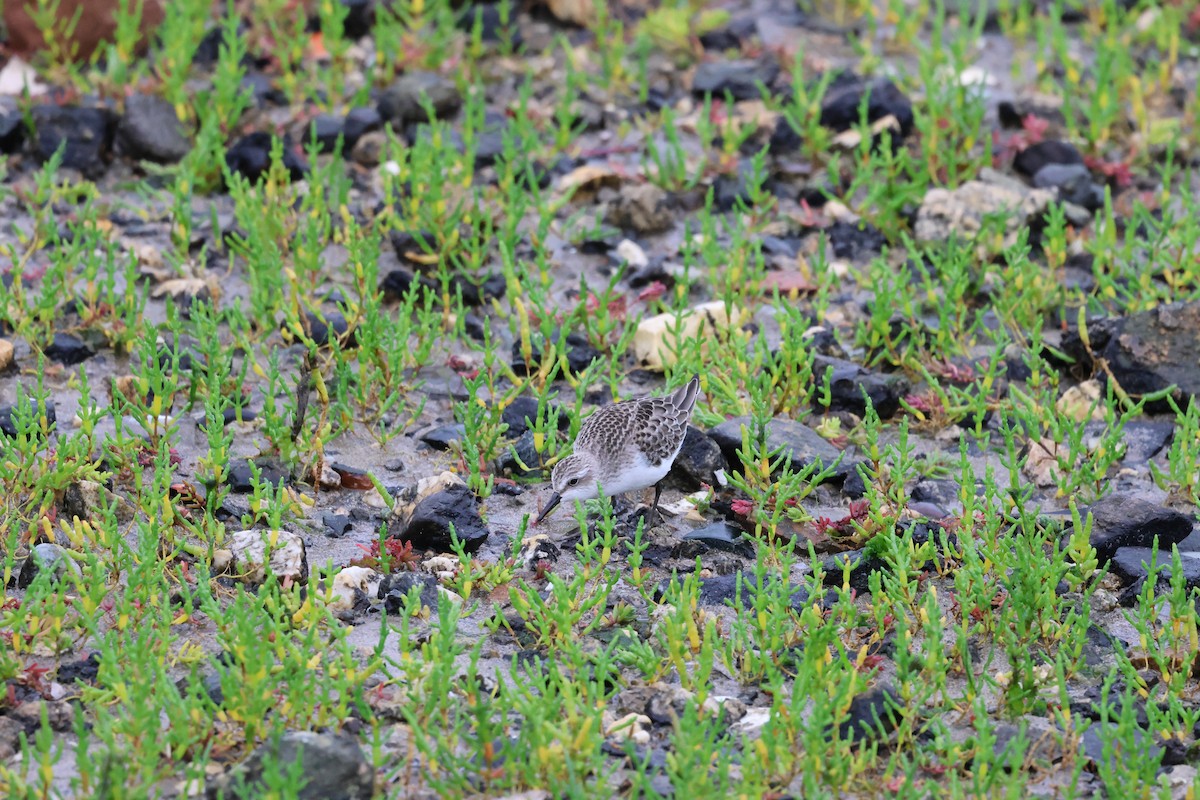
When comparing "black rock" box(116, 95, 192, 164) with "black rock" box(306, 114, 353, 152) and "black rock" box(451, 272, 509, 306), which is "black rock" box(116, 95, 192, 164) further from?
"black rock" box(451, 272, 509, 306)

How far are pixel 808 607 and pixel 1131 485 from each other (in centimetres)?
214

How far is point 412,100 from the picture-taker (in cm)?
963

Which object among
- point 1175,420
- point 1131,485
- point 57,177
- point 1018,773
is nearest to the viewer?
point 1018,773

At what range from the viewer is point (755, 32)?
1094 cm

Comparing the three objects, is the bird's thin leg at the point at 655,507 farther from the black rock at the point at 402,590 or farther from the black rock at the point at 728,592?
the black rock at the point at 402,590

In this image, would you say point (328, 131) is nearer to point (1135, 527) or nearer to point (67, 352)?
point (67, 352)

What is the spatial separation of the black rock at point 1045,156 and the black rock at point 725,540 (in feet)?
13.8

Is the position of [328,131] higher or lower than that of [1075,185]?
higher

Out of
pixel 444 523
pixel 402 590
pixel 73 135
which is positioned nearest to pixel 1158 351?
pixel 444 523

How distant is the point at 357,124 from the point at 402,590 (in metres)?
4.54

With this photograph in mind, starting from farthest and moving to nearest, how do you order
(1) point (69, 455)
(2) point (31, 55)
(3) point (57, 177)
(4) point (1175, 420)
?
1. (2) point (31, 55)
2. (3) point (57, 177)
3. (4) point (1175, 420)
4. (1) point (69, 455)

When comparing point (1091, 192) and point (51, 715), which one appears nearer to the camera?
point (51, 715)

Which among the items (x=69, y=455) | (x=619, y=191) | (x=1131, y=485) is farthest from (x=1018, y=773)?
(x=619, y=191)

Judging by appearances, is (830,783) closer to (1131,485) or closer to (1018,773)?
(1018,773)
